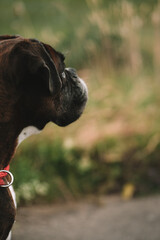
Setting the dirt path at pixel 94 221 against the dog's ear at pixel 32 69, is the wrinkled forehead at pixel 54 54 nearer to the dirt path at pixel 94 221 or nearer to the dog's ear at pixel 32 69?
the dog's ear at pixel 32 69

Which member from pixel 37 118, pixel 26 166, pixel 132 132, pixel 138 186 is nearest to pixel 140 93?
A: pixel 132 132

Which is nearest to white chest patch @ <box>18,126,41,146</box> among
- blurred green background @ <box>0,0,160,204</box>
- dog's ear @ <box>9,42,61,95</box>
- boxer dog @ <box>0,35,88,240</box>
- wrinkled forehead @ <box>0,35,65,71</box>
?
boxer dog @ <box>0,35,88,240</box>

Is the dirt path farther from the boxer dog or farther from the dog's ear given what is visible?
the dog's ear

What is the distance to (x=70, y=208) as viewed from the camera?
4195 mm

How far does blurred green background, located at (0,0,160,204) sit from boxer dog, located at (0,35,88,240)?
5.40 ft

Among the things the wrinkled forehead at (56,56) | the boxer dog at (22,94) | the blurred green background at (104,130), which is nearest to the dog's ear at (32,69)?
the boxer dog at (22,94)

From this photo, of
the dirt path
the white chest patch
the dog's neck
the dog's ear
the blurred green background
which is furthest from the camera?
the blurred green background

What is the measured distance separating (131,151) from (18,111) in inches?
103

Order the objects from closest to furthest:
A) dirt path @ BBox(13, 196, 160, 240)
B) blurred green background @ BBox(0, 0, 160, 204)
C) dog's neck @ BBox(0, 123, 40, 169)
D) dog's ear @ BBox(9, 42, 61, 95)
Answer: dog's ear @ BBox(9, 42, 61, 95) → dog's neck @ BBox(0, 123, 40, 169) → dirt path @ BBox(13, 196, 160, 240) → blurred green background @ BBox(0, 0, 160, 204)

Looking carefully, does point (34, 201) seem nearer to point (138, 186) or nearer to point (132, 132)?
point (138, 186)

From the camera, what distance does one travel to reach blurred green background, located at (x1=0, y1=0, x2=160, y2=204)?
436 cm

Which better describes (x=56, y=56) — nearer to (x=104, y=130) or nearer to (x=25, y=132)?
(x=25, y=132)

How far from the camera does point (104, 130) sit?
4.90m

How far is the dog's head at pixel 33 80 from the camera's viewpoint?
2.04 m
